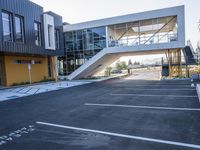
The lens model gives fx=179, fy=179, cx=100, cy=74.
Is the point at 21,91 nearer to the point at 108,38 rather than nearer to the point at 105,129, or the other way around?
the point at 105,129

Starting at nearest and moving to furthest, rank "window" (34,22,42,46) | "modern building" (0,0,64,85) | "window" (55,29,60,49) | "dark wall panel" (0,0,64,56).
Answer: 1. "dark wall panel" (0,0,64,56)
2. "modern building" (0,0,64,85)
3. "window" (34,22,42,46)
4. "window" (55,29,60,49)

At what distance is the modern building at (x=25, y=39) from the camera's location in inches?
647

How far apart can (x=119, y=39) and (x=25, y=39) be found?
12.3m

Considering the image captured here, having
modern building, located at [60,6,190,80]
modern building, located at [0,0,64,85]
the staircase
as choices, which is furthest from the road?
modern building, located at [0,0,64,85]

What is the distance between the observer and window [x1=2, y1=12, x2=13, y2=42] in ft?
52.9

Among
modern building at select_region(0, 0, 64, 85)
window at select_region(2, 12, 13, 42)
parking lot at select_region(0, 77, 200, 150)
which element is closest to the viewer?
parking lot at select_region(0, 77, 200, 150)

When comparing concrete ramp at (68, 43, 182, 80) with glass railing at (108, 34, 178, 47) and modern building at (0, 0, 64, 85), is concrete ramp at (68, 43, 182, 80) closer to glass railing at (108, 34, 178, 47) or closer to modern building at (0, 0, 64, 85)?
glass railing at (108, 34, 178, 47)

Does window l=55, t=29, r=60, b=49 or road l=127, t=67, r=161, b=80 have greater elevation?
window l=55, t=29, r=60, b=49

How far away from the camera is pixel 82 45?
25.6 meters

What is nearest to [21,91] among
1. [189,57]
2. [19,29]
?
[19,29]

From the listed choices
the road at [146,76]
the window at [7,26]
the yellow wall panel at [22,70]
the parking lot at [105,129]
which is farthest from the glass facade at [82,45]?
the parking lot at [105,129]

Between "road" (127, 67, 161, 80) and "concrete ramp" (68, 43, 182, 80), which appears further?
"road" (127, 67, 161, 80)

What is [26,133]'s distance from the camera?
17.2 ft

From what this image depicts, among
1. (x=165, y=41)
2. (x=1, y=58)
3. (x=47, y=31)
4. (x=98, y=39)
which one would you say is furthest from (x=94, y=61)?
(x=1, y=58)
